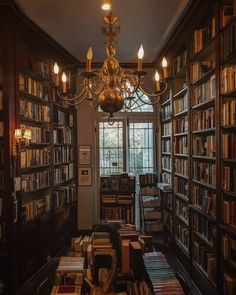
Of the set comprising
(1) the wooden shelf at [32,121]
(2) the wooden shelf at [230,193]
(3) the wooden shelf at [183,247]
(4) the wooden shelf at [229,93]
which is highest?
(4) the wooden shelf at [229,93]

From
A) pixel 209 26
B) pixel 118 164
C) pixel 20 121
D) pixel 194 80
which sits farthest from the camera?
pixel 118 164

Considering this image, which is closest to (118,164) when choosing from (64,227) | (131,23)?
(64,227)

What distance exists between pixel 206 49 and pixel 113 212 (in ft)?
11.7

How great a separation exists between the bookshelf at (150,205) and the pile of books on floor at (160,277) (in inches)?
133

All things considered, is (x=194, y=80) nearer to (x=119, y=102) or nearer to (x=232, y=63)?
(x=232, y=63)

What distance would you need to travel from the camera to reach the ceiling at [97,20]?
12.3 ft

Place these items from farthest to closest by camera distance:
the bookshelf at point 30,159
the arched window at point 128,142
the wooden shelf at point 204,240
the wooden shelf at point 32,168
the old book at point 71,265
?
the arched window at point 128,142
the wooden shelf at point 32,168
the bookshelf at point 30,159
the wooden shelf at point 204,240
the old book at point 71,265

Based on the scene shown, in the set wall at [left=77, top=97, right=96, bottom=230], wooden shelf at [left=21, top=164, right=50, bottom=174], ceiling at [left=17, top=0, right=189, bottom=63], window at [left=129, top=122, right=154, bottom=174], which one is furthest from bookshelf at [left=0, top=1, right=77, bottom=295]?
window at [left=129, top=122, right=154, bottom=174]

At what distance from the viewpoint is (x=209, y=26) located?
11.3 ft

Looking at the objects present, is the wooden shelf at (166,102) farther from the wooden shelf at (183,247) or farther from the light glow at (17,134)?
the light glow at (17,134)

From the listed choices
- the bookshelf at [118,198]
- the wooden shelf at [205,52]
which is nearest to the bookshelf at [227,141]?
the wooden shelf at [205,52]

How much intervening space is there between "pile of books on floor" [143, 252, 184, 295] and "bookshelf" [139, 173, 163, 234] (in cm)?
338

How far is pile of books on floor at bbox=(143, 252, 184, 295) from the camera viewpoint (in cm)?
206

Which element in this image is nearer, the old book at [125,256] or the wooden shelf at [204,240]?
the old book at [125,256]
